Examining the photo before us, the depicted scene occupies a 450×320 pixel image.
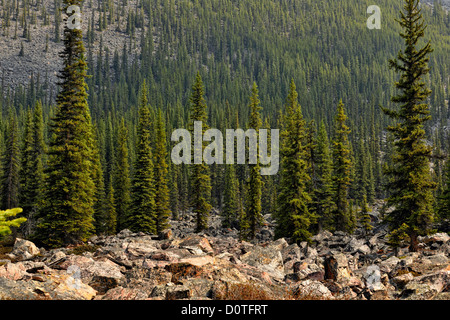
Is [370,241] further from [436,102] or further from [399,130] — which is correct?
[436,102]

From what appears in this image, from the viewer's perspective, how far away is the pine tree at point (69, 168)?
2939cm

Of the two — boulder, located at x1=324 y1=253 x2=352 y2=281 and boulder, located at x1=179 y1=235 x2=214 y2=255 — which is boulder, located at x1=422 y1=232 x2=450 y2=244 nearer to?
boulder, located at x1=324 y1=253 x2=352 y2=281

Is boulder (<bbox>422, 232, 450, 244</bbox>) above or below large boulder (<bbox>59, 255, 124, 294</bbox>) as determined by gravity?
below

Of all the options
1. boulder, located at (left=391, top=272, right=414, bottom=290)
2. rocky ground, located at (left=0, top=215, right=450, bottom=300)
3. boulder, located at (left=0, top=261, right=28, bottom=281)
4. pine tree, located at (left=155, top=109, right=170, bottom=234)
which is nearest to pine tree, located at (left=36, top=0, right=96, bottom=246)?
rocky ground, located at (left=0, top=215, right=450, bottom=300)

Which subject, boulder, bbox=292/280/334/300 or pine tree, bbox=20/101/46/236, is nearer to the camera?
boulder, bbox=292/280/334/300

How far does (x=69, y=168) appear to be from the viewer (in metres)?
30.4

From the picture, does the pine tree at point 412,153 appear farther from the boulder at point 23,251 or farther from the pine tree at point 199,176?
the pine tree at point 199,176

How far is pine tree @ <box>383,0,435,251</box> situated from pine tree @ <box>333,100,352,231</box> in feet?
60.6

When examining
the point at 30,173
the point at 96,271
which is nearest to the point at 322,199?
the point at 96,271

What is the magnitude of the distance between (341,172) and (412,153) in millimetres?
20924

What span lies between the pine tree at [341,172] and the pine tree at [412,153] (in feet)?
60.6

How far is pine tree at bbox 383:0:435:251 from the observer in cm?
2458

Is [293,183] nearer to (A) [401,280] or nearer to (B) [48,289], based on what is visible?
(A) [401,280]

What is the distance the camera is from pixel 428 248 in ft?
83.1
